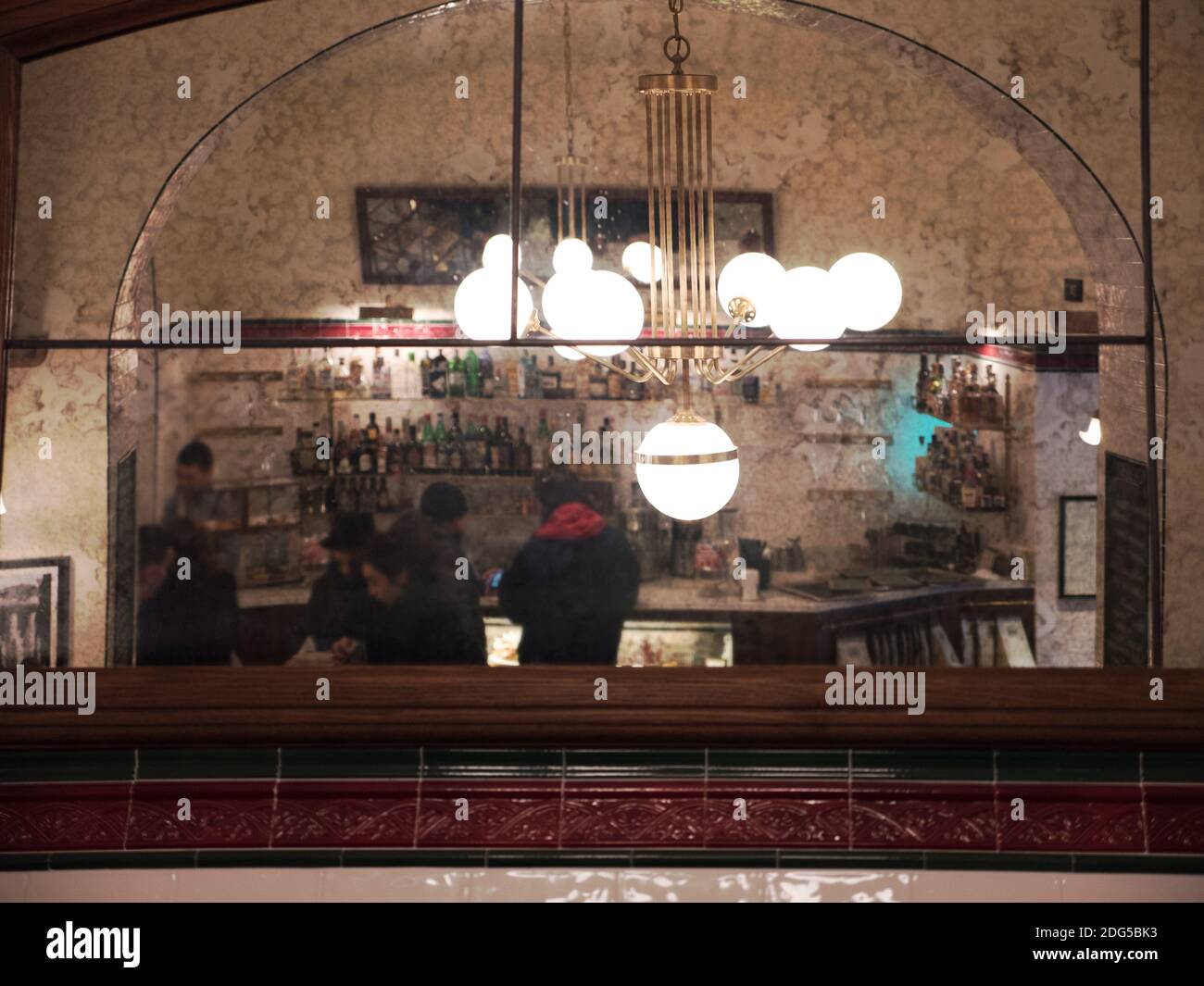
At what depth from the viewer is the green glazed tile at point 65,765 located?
3.23 meters

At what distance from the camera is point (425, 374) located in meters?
3.86

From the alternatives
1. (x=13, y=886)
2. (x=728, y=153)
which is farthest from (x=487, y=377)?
(x=13, y=886)

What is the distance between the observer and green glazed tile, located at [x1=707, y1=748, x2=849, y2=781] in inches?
126

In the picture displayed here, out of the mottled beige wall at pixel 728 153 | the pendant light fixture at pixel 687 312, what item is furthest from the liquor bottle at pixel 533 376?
the pendant light fixture at pixel 687 312

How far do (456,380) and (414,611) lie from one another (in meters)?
0.82

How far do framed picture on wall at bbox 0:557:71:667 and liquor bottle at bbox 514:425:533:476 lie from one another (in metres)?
1.42

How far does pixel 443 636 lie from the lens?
3.53m

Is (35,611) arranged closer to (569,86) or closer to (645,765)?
(645,765)

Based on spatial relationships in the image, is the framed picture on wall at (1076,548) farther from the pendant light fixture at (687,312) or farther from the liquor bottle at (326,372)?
the liquor bottle at (326,372)

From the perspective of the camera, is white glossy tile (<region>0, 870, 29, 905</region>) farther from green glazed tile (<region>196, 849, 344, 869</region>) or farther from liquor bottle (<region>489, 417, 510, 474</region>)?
liquor bottle (<region>489, 417, 510, 474</region>)

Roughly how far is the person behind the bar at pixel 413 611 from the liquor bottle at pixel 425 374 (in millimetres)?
488

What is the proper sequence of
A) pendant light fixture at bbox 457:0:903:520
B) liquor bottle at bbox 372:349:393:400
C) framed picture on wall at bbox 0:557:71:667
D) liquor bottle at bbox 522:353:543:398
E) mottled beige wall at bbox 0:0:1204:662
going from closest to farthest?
1. pendant light fixture at bbox 457:0:903:520
2. mottled beige wall at bbox 0:0:1204:662
3. framed picture on wall at bbox 0:557:71:667
4. liquor bottle at bbox 372:349:393:400
5. liquor bottle at bbox 522:353:543:398

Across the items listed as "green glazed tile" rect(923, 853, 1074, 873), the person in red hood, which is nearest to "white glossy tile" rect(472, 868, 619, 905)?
the person in red hood
